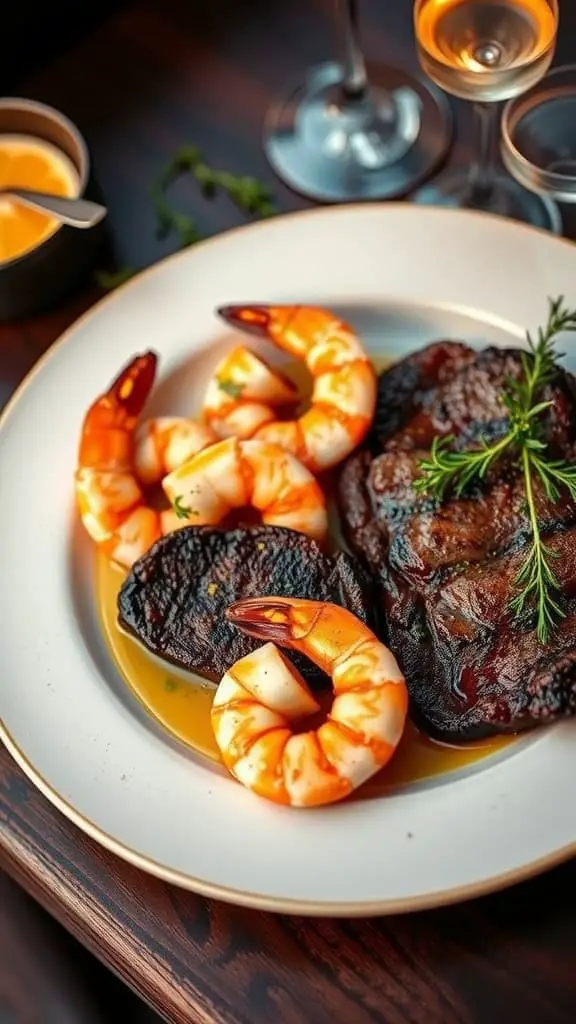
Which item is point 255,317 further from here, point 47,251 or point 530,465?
point 530,465

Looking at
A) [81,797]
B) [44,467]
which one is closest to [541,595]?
[81,797]

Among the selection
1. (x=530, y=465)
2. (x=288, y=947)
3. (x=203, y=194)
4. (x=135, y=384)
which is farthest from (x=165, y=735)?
(x=203, y=194)

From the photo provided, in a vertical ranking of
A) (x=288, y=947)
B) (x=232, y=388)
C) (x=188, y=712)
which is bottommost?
(x=288, y=947)

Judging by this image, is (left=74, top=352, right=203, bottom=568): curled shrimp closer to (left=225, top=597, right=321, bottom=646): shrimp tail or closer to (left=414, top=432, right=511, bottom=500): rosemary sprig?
(left=225, top=597, right=321, bottom=646): shrimp tail

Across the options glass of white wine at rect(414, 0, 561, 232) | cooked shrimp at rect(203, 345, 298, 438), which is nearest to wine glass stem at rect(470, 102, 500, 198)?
glass of white wine at rect(414, 0, 561, 232)

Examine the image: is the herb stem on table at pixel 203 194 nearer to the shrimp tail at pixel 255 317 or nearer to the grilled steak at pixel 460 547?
the shrimp tail at pixel 255 317
